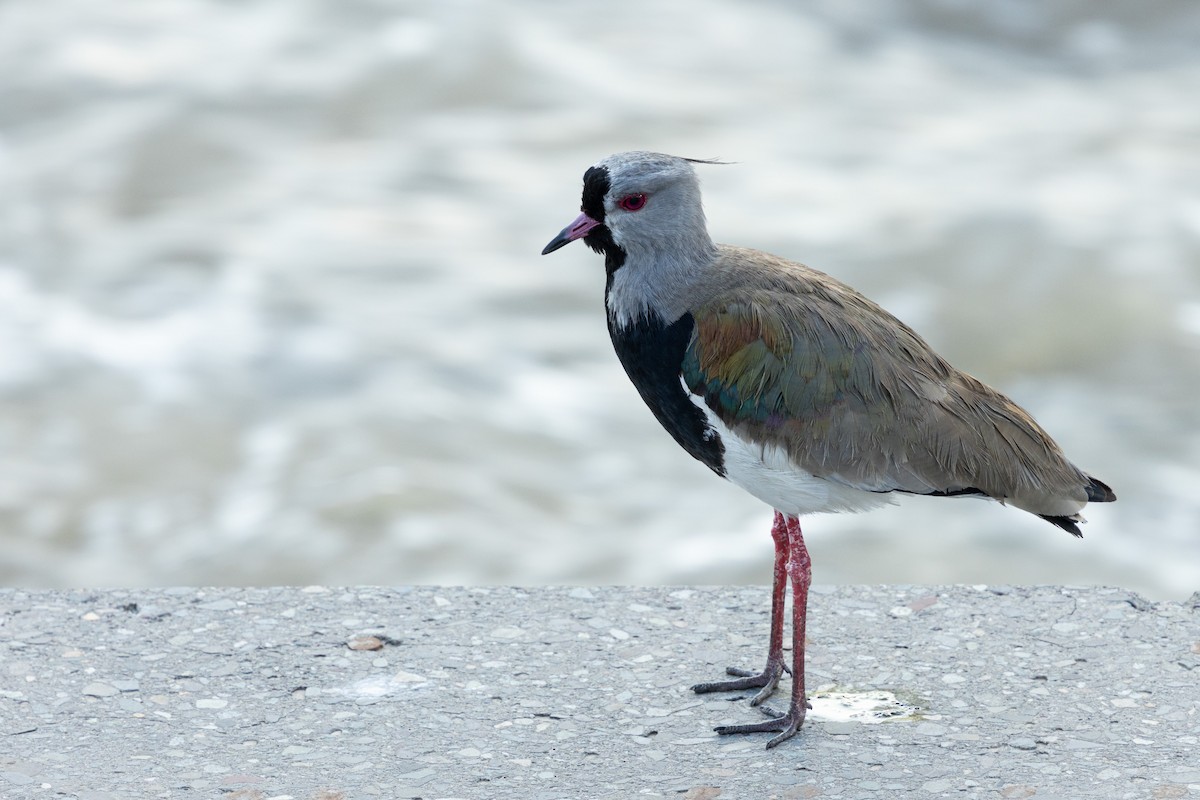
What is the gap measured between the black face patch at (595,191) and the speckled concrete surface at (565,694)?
1.34 metres

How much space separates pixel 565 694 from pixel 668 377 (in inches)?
38.5

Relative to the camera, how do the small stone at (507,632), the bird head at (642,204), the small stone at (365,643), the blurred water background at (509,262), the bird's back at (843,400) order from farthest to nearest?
the blurred water background at (509,262), the small stone at (507,632), the small stone at (365,643), the bird head at (642,204), the bird's back at (843,400)

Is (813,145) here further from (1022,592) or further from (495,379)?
(1022,592)

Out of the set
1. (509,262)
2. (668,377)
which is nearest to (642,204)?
(668,377)

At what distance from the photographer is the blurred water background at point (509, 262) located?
10.7m

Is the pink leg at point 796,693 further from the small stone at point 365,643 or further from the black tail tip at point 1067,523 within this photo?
the small stone at point 365,643

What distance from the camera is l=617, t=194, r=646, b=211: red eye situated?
4219 mm

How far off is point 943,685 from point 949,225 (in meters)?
9.78

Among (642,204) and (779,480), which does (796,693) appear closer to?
(779,480)

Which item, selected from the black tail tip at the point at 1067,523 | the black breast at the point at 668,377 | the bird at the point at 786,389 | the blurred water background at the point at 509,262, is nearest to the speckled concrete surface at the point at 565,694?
the bird at the point at 786,389

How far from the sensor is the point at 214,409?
37.0ft

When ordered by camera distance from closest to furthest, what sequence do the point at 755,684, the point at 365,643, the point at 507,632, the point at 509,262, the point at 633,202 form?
the point at 633,202
the point at 755,684
the point at 365,643
the point at 507,632
the point at 509,262

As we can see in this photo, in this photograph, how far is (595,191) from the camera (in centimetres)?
423

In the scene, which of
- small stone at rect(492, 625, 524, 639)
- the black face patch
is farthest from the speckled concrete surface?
the black face patch
